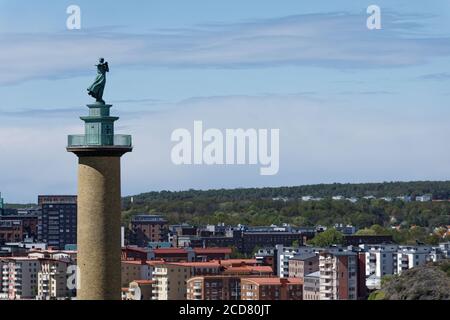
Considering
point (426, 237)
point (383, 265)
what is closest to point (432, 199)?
point (426, 237)

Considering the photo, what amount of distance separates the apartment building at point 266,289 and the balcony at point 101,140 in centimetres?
3569

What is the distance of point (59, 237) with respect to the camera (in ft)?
445

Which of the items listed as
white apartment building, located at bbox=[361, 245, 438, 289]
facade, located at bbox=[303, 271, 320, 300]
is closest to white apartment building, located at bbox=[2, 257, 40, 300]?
facade, located at bbox=[303, 271, 320, 300]

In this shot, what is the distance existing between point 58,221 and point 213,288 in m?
61.0

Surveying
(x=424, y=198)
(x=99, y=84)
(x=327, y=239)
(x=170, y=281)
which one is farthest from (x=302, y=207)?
(x=99, y=84)

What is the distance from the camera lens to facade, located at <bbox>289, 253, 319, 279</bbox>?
317 feet

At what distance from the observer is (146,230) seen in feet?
450

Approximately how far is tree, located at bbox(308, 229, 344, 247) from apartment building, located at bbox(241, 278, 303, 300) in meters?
44.6

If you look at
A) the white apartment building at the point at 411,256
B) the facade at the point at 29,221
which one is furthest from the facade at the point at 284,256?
the facade at the point at 29,221

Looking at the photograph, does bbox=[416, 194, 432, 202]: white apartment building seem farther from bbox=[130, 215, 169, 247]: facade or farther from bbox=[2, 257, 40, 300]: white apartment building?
bbox=[2, 257, 40, 300]: white apartment building

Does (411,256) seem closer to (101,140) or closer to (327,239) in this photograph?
(327,239)

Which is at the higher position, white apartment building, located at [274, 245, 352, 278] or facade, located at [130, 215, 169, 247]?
facade, located at [130, 215, 169, 247]

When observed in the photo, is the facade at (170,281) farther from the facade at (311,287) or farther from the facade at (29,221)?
the facade at (29,221)
